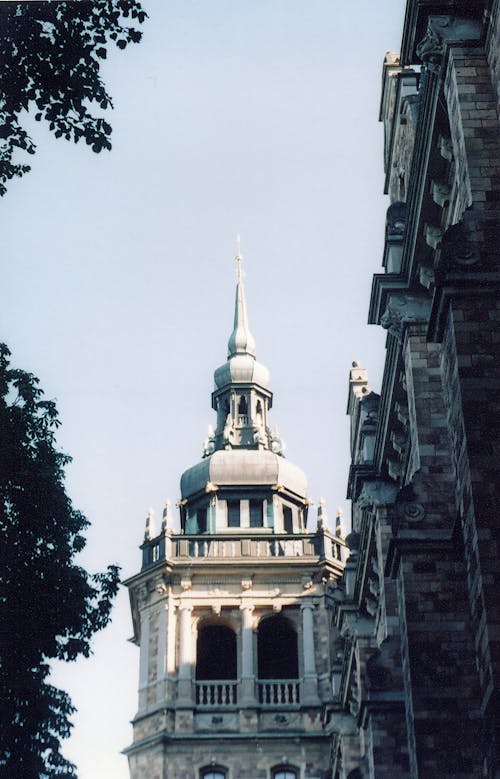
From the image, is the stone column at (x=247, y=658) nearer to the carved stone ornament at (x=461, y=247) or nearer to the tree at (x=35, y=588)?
the tree at (x=35, y=588)

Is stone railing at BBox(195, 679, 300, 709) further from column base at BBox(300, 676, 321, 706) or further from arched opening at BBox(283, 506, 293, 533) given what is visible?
arched opening at BBox(283, 506, 293, 533)

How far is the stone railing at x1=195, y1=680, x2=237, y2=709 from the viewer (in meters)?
54.5

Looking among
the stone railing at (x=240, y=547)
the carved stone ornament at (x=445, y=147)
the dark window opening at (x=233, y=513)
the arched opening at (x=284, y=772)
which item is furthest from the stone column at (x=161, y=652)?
the carved stone ornament at (x=445, y=147)

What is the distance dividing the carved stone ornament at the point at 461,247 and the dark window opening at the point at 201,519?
4490 cm

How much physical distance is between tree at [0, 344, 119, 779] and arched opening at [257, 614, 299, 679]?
32882mm

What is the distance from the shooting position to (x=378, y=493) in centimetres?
2933

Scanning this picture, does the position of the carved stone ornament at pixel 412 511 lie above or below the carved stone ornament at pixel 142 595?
below

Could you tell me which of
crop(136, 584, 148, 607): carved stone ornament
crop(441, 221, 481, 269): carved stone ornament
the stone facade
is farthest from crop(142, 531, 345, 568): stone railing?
crop(441, 221, 481, 269): carved stone ornament

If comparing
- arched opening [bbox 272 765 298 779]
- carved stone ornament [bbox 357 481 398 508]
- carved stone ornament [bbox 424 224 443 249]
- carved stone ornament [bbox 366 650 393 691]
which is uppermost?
arched opening [bbox 272 765 298 779]

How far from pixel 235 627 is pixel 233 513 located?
23.6ft

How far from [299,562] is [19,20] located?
42924 millimetres

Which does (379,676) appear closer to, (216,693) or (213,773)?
(213,773)

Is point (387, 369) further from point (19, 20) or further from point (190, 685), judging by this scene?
point (190, 685)

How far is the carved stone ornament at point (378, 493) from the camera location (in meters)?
29.2
